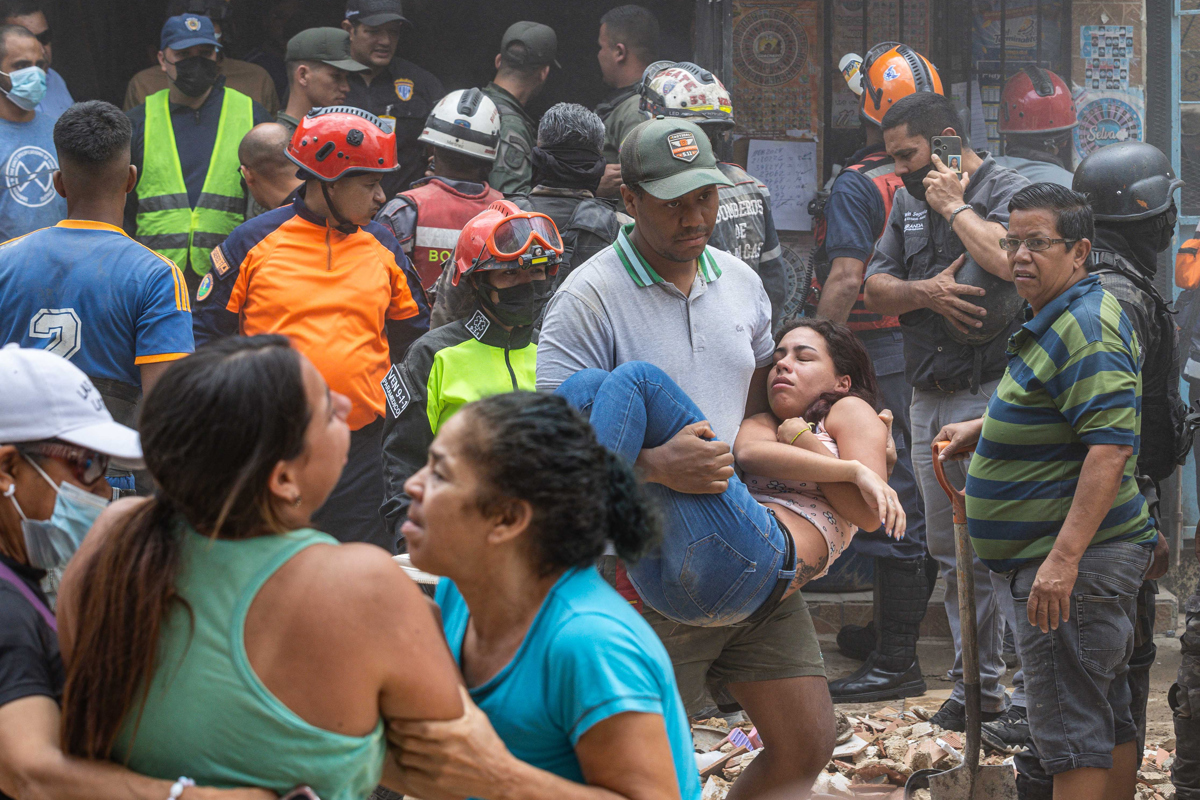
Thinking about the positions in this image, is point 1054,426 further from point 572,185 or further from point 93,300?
point 93,300

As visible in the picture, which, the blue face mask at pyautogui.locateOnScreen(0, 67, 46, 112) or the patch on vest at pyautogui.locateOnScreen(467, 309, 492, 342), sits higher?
the blue face mask at pyautogui.locateOnScreen(0, 67, 46, 112)

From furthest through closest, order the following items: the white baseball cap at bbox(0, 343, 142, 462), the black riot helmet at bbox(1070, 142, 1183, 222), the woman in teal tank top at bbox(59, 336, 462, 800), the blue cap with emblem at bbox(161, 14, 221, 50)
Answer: the blue cap with emblem at bbox(161, 14, 221, 50)
the black riot helmet at bbox(1070, 142, 1183, 222)
the white baseball cap at bbox(0, 343, 142, 462)
the woman in teal tank top at bbox(59, 336, 462, 800)

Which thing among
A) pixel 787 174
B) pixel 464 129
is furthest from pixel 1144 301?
pixel 787 174

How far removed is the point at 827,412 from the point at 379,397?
1845mm

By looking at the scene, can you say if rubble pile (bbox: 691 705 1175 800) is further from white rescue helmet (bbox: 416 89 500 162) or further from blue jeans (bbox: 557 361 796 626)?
white rescue helmet (bbox: 416 89 500 162)

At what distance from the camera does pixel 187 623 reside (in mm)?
1473

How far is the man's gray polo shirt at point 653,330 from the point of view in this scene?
3.03 m

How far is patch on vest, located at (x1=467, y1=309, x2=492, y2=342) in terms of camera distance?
3.75 metres

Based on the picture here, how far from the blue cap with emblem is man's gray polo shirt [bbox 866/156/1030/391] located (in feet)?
11.2

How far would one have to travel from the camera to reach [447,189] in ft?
16.6

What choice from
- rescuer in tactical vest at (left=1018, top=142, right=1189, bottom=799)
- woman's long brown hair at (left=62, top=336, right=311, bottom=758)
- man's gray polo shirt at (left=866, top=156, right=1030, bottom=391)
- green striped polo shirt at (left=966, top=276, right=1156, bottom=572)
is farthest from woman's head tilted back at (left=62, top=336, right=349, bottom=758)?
man's gray polo shirt at (left=866, top=156, right=1030, bottom=391)

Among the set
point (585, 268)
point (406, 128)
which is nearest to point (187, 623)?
point (585, 268)

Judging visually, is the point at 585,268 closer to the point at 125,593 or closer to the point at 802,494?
the point at 802,494

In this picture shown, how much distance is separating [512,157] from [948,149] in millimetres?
2157
